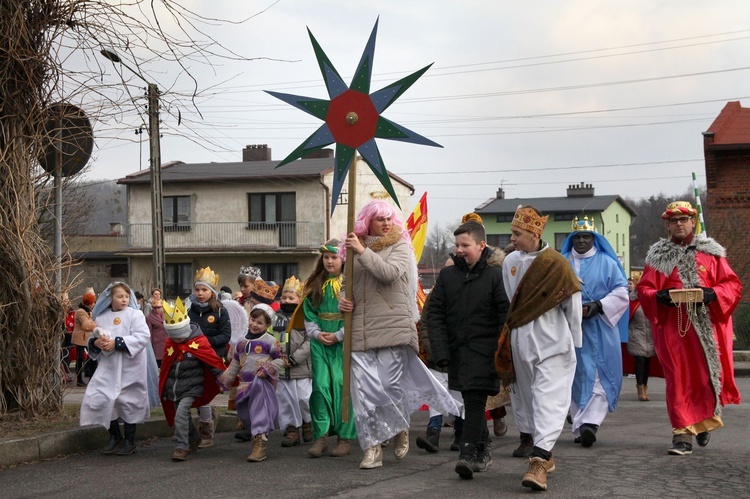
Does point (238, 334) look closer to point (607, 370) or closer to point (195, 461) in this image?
point (195, 461)

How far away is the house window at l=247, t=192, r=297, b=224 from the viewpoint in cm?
4678

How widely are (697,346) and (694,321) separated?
0.72 feet

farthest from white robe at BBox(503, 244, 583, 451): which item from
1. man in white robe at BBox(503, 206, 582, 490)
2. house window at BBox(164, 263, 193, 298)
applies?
house window at BBox(164, 263, 193, 298)

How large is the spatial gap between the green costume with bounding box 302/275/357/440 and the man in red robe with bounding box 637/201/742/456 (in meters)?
2.68

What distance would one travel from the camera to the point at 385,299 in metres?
8.23

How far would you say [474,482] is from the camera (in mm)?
7133

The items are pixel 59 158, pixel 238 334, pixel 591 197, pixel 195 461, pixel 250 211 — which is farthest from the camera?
pixel 591 197

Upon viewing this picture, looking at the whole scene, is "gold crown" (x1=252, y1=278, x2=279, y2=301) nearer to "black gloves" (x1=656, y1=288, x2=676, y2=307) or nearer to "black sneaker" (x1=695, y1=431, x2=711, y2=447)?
"black gloves" (x1=656, y1=288, x2=676, y2=307)

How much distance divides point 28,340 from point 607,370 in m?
5.23

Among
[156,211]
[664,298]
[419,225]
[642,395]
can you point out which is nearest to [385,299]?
[664,298]

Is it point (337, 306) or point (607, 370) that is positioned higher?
point (337, 306)

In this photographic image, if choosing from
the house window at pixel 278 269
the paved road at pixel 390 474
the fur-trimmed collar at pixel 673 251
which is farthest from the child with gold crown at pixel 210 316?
the house window at pixel 278 269

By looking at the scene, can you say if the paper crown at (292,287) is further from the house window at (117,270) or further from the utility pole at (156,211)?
the house window at (117,270)

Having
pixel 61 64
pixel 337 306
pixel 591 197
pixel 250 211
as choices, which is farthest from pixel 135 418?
pixel 591 197
